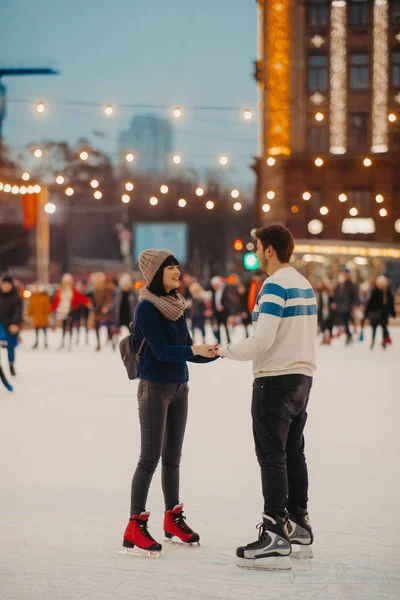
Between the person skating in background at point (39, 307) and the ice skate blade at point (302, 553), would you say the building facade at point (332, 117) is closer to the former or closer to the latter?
the person skating in background at point (39, 307)

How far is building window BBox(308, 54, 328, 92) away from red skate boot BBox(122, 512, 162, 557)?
50.0m

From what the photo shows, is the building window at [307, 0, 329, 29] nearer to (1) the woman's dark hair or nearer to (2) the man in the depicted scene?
(1) the woman's dark hair

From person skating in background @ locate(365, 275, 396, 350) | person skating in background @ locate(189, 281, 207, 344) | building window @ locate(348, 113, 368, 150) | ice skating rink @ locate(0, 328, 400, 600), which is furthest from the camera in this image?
building window @ locate(348, 113, 368, 150)

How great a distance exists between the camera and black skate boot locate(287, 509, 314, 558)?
518 cm

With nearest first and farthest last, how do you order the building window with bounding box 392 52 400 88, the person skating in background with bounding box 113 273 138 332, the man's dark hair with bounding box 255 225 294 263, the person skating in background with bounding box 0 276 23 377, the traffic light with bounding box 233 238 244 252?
the man's dark hair with bounding box 255 225 294 263, the person skating in background with bounding box 0 276 23 377, the person skating in background with bounding box 113 273 138 332, the traffic light with bounding box 233 238 244 252, the building window with bounding box 392 52 400 88

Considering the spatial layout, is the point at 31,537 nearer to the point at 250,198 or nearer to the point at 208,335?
the point at 208,335

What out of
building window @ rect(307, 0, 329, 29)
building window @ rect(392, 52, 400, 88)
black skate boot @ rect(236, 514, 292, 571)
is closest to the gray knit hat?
black skate boot @ rect(236, 514, 292, 571)

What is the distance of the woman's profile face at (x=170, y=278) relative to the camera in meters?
5.33

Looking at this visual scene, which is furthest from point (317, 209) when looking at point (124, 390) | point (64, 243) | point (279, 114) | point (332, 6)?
point (124, 390)

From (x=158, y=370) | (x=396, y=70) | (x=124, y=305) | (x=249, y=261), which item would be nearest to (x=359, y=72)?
(x=396, y=70)

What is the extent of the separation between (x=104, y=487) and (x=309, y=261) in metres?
38.8

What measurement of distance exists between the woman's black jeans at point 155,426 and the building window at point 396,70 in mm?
51203

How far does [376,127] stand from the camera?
5344 cm

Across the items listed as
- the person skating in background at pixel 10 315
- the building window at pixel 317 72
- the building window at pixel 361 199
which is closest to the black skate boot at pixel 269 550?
the person skating in background at pixel 10 315
